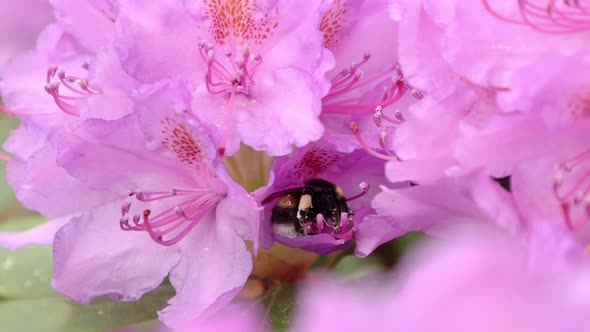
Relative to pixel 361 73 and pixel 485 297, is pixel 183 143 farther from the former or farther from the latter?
pixel 485 297

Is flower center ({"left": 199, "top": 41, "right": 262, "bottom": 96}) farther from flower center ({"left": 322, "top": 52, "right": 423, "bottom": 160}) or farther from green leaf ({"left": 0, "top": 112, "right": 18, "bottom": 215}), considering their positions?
green leaf ({"left": 0, "top": 112, "right": 18, "bottom": 215})

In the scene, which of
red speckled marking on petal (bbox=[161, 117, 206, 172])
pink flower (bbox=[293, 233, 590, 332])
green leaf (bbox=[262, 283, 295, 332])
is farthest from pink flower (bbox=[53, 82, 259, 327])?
pink flower (bbox=[293, 233, 590, 332])

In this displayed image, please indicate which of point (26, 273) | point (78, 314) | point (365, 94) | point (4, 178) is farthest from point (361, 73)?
point (4, 178)

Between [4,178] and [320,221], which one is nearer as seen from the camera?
[320,221]

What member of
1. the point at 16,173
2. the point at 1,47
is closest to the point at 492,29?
the point at 16,173

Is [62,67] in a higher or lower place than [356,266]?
higher

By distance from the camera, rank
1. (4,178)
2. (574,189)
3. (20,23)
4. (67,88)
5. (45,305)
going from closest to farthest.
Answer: (574,189)
(67,88)
(45,305)
(4,178)
(20,23)

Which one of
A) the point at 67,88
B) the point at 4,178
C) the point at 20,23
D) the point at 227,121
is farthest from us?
the point at 20,23
